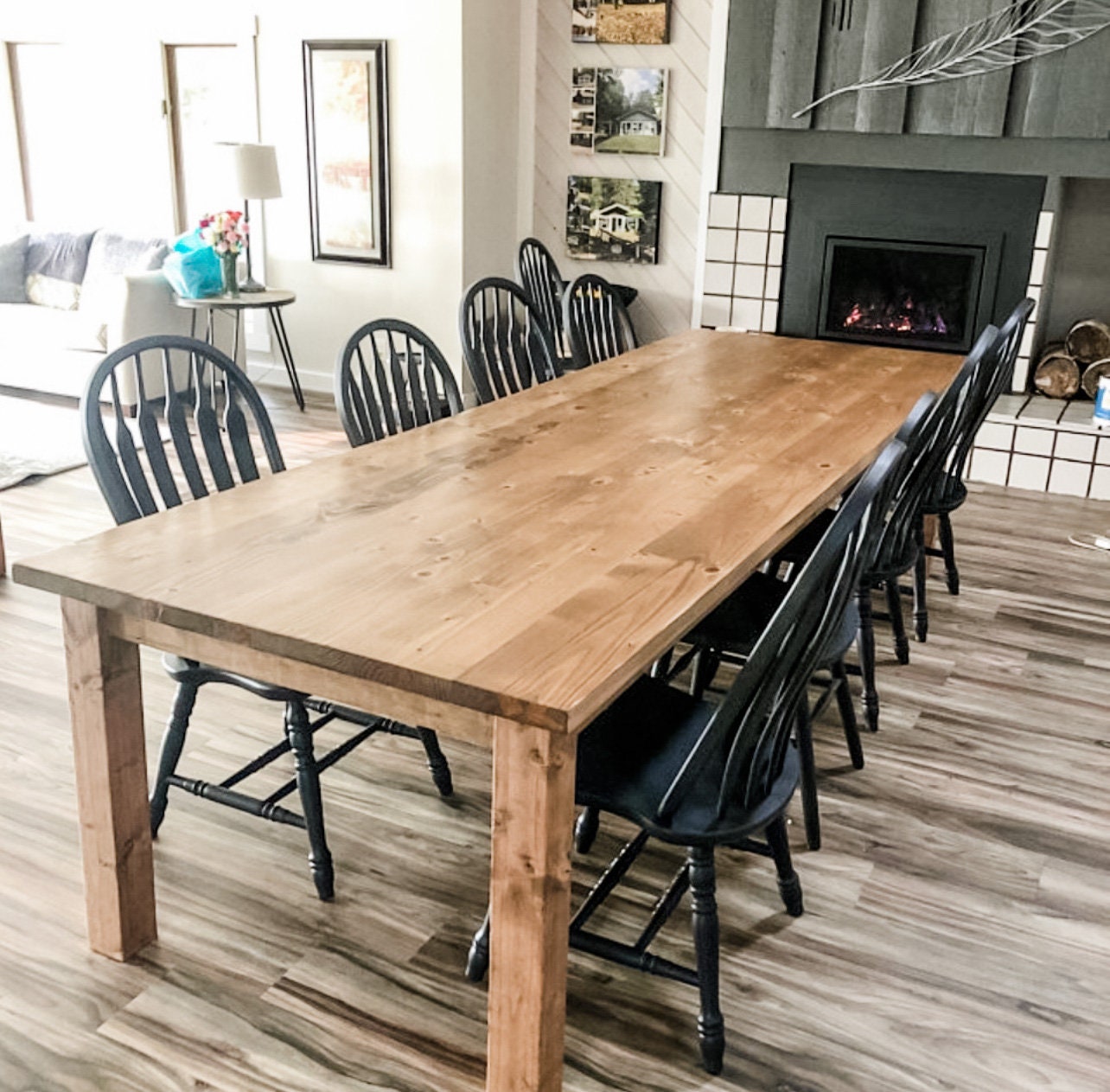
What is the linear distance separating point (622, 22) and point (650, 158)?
2.08 ft

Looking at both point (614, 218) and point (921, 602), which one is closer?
point (921, 602)

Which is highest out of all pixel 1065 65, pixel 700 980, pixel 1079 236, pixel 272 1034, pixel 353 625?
pixel 1065 65

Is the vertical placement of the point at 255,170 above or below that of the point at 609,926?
above

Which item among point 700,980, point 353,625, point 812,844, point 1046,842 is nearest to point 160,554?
point 353,625

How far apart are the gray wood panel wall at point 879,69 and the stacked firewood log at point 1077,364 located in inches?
34.6

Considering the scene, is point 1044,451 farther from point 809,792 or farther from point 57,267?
point 57,267

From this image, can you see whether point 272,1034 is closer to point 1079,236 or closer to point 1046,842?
point 1046,842

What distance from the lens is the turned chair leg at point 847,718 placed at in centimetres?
248

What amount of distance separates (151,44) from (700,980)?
6.04 m

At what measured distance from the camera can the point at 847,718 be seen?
261 centimetres

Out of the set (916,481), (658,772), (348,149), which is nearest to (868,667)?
(916,481)

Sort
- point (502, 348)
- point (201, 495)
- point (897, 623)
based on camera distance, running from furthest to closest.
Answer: point (502, 348)
point (897, 623)
point (201, 495)

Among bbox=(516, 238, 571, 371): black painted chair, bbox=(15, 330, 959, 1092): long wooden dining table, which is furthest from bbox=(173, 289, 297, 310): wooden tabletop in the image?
bbox=(15, 330, 959, 1092): long wooden dining table

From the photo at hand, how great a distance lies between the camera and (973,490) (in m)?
4.93
